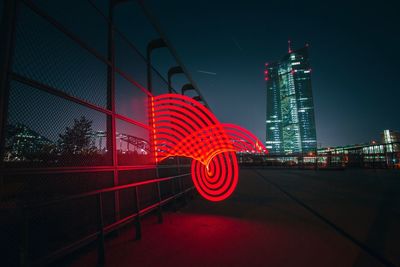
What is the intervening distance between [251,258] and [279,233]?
122 cm

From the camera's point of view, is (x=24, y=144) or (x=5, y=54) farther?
(x=24, y=144)

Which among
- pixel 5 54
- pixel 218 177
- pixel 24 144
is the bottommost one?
pixel 218 177

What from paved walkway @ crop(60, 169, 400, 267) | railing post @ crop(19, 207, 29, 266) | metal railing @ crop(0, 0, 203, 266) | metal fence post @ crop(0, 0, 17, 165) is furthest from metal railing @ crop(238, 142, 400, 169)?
metal fence post @ crop(0, 0, 17, 165)

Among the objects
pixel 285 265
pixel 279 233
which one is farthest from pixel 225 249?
pixel 279 233

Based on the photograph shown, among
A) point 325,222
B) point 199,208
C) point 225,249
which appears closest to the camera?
point 225,249

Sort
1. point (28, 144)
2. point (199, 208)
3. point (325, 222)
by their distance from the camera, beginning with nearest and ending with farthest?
1. point (28, 144)
2. point (325, 222)
3. point (199, 208)

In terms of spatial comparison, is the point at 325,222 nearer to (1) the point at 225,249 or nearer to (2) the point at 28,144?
(1) the point at 225,249

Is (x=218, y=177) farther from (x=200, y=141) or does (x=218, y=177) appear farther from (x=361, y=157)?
(x=361, y=157)

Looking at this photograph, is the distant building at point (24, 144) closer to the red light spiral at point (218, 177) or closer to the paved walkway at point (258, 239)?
the paved walkway at point (258, 239)

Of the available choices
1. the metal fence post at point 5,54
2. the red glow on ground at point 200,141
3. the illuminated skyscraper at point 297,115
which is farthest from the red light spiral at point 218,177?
the illuminated skyscraper at point 297,115

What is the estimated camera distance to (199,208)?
6.18 meters

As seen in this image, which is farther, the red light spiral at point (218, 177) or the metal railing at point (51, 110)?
the red light spiral at point (218, 177)

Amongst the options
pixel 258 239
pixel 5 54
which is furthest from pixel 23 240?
pixel 258 239

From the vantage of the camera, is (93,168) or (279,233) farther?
(279,233)
